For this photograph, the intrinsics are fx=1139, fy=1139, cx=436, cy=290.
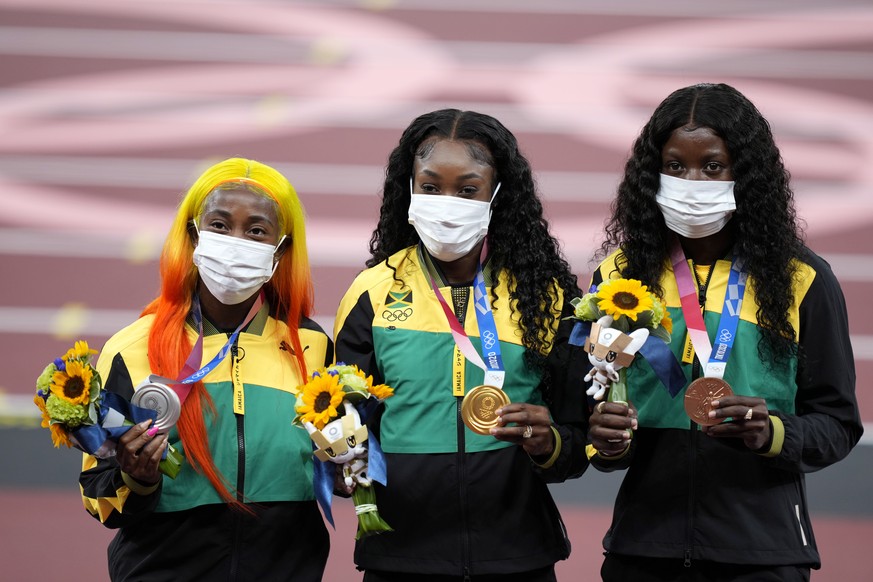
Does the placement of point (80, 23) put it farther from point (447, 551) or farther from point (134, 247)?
point (447, 551)

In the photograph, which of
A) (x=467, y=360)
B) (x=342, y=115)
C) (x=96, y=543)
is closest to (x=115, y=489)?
(x=467, y=360)

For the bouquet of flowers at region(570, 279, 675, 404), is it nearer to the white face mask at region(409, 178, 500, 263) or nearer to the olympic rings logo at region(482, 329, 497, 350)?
the olympic rings logo at region(482, 329, 497, 350)

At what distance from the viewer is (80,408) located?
251 cm

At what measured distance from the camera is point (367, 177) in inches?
210

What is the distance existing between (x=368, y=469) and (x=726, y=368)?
0.88 metres

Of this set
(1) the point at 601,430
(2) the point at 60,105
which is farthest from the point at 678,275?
A: (2) the point at 60,105

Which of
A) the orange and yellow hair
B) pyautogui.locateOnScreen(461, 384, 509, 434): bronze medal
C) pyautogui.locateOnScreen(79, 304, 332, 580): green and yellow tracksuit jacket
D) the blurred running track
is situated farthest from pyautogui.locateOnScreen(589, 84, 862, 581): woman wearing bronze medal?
the blurred running track

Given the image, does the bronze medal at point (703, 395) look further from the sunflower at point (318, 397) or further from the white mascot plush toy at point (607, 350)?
the sunflower at point (318, 397)

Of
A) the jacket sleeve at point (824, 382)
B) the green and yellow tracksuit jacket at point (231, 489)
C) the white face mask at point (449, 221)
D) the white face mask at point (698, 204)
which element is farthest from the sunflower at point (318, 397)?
the jacket sleeve at point (824, 382)

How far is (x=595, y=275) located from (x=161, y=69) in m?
3.13

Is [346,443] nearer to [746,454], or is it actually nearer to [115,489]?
[115,489]

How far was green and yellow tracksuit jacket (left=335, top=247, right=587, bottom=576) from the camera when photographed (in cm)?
270

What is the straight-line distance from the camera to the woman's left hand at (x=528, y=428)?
2559 millimetres

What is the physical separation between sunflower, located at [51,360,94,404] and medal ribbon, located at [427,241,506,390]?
33.9 inches
